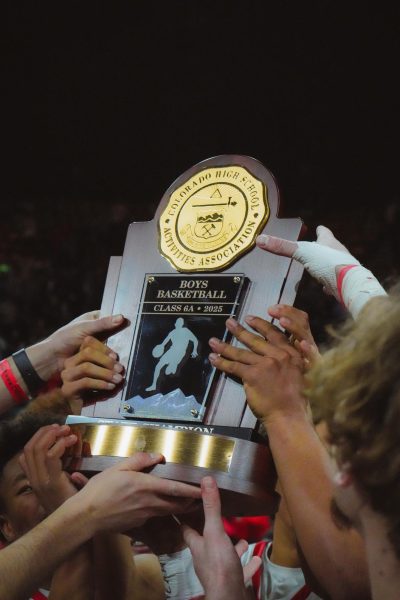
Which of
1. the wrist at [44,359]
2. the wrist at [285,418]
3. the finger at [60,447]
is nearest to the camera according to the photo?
the wrist at [285,418]

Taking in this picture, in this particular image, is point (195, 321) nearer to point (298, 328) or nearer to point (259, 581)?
point (298, 328)

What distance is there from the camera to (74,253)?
22.1 ft

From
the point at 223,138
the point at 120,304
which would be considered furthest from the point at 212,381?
the point at 223,138

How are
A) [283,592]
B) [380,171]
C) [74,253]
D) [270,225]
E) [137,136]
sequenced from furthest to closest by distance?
[74,253]
[137,136]
[380,171]
[283,592]
[270,225]

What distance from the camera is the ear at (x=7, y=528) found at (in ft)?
7.27

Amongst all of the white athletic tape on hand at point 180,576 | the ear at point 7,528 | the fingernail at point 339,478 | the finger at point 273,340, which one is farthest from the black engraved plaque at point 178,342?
the ear at point 7,528

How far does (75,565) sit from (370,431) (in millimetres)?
988

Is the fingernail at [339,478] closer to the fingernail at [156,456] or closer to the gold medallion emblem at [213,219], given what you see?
the fingernail at [156,456]

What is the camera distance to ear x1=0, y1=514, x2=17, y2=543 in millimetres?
2215

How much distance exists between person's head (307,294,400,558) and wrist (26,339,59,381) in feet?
3.50

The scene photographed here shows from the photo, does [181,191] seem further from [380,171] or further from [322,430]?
[380,171]

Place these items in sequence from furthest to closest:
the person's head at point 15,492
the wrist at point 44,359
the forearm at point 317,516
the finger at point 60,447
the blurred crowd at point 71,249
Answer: the blurred crowd at point 71,249, the person's head at point 15,492, the wrist at point 44,359, the finger at point 60,447, the forearm at point 317,516

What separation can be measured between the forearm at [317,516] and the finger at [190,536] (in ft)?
0.83

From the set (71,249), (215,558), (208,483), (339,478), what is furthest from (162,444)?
(71,249)
